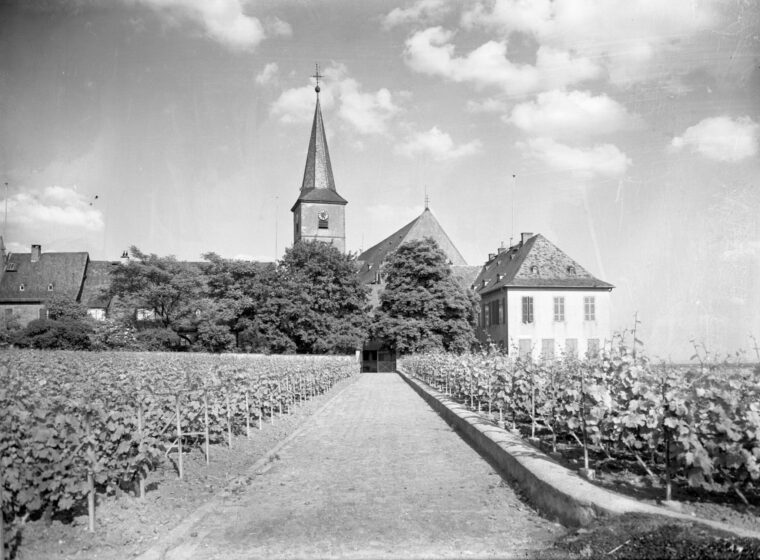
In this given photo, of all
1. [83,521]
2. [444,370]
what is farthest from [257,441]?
[444,370]

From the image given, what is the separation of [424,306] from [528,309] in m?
7.40

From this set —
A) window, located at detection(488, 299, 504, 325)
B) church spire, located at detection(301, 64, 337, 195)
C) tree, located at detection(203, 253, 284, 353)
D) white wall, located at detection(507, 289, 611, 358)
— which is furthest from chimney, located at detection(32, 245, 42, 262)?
white wall, located at detection(507, 289, 611, 358)

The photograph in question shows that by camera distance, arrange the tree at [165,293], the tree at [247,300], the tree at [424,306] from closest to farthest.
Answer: the tree at [424,306] → the tree at [247,300] → the tree at [165,293]

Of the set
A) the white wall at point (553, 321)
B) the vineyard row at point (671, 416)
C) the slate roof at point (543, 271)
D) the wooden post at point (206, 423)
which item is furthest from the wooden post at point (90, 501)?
the slate roof at point (543, 271)

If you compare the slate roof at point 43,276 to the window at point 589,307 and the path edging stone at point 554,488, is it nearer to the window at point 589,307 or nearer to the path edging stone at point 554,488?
the window at point 589,307

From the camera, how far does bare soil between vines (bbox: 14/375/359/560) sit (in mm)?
4910

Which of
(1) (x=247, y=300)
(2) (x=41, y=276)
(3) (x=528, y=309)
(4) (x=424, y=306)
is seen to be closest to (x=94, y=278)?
(2) (x=41, y=276)

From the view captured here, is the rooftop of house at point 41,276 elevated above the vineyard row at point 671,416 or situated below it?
above

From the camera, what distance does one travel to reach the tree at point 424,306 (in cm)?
4250

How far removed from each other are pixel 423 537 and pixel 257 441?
6779 mm

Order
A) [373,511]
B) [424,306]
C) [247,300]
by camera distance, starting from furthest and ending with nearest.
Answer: [247,300]
[424,306]
[373,511]

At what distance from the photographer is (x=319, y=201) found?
64062mm

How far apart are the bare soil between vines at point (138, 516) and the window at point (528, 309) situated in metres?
35.7

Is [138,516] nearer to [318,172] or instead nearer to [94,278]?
[318,172]
